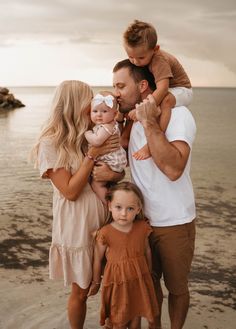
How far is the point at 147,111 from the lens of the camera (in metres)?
2.91

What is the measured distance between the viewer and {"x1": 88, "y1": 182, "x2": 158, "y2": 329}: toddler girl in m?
3.02

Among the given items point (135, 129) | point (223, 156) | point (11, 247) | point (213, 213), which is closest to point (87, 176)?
point (135, 129)

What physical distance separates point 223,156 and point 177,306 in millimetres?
12302

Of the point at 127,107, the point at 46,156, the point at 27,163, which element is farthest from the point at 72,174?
the point at 27,163

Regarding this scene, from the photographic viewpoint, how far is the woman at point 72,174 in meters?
3.03

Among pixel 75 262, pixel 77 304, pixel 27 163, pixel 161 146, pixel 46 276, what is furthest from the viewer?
pixel 27 163

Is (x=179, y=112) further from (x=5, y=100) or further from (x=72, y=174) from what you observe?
(x=5, y=100)

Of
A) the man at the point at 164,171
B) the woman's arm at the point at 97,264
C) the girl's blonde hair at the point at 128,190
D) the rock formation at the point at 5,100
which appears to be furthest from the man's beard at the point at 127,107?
the rock formation at the point at 5,100

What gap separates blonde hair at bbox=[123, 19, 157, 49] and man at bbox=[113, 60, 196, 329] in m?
0.14

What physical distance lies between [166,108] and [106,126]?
0.38 meters

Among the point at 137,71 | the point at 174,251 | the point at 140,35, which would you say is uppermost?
the point at 140,35

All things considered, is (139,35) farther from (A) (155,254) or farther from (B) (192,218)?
(A) (155,254)

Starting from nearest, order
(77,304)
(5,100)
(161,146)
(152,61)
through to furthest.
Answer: (161,146), (152,61), (77,304), (5,100)

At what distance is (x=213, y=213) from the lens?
25.3ft
